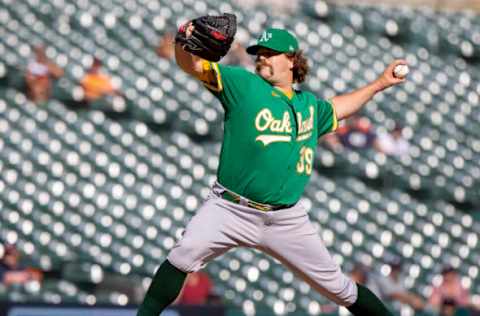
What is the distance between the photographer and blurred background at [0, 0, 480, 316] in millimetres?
8781

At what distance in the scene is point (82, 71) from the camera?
9609mm

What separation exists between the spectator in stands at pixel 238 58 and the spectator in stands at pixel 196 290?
257 centimetres

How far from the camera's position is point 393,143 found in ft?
34.7

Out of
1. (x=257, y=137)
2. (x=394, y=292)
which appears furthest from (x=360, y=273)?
(x=257, y=137)

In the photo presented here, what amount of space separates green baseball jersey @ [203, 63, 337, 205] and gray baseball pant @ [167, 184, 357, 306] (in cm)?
8

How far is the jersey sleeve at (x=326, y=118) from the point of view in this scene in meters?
4.68

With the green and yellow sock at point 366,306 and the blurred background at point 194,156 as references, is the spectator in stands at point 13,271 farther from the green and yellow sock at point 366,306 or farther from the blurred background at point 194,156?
the green and yellow sock at point 366,306

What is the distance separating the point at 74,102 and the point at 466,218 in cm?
404

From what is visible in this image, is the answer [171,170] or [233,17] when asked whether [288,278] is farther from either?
[233,17]

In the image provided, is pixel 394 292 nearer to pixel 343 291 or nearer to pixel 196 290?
pixel 196 290

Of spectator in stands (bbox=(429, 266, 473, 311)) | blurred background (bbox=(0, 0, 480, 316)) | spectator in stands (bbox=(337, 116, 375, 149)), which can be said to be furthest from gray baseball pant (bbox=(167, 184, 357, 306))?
spectator in stands (bbox=(337, 116, 375, 149))

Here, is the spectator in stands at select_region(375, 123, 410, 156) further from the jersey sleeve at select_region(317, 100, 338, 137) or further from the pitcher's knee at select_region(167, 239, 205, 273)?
the pitcher's knee at select_region(167, 239, 205, 273)

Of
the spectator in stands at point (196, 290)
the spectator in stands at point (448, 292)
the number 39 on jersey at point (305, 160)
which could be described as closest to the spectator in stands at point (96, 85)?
the spectator in stands at point (196, 290)

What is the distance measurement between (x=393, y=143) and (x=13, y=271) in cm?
429
